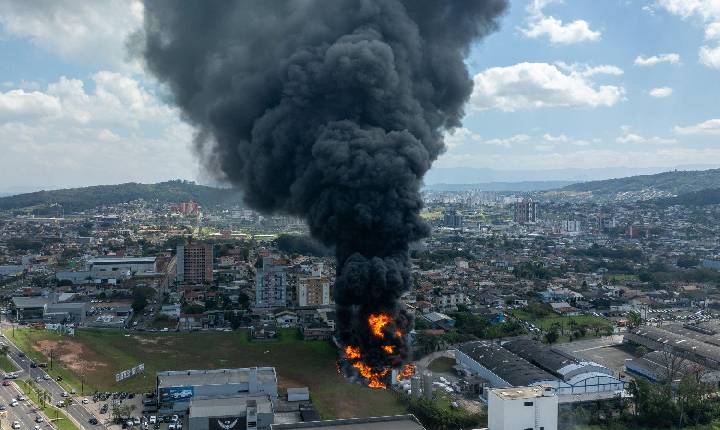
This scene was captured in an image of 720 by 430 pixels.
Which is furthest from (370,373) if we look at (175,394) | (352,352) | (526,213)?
(526,213)

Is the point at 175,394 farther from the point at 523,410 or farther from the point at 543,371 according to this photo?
the point at 543,371

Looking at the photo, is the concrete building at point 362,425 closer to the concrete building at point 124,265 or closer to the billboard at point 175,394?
the billboard at point 175,394

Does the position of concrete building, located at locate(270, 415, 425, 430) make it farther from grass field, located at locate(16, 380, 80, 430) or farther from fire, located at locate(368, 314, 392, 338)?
grass field, located at locate(16, 380, 80, 430)

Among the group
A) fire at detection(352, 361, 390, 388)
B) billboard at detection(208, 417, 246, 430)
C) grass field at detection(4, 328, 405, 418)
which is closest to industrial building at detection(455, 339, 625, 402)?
grass field at detection(4, 328, 405, 418)

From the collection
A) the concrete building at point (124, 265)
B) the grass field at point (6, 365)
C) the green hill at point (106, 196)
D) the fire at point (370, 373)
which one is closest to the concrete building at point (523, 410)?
the fire at point (370, 373)

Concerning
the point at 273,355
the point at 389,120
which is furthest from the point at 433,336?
the point at 389,120

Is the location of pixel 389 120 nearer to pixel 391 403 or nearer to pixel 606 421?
pixel 391 403
